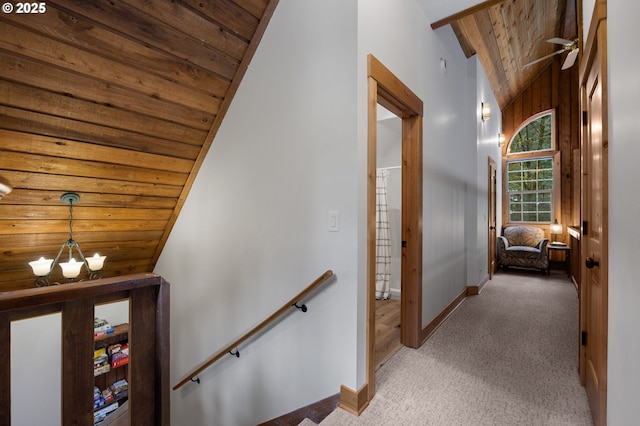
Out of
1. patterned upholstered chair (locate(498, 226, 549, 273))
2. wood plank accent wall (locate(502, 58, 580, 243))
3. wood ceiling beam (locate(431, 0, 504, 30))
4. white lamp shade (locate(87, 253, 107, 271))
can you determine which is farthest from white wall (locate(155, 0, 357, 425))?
wood plank accent wall (locate(502, 58, 580, 243))

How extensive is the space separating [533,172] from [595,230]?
5.61 meters

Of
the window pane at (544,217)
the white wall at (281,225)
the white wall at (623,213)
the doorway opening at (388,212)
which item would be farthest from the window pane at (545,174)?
the white wall at (281,225)

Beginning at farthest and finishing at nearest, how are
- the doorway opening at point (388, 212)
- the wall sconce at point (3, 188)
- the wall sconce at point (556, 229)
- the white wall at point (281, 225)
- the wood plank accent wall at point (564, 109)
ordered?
the wall sconce at point (556, 229)
the wood plank accent wall at point (564, 109)
the doorway opening at point (388, 212)
the white wall at point (281, 225)
the wall sconce at point (3, 188)

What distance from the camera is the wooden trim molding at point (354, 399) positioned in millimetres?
1716

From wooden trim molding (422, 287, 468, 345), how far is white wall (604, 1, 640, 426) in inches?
57.9

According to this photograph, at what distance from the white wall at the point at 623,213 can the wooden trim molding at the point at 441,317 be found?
1.47 m

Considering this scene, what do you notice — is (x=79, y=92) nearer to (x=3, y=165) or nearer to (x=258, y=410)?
(x=3, y=165)

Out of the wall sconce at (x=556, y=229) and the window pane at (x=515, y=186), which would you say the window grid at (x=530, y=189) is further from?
the wall sconce at (x=556, y=229)

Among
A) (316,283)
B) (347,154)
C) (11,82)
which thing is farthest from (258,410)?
(11,82)

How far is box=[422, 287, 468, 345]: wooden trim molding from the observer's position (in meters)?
2.67

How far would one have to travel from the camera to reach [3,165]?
87.1 inches

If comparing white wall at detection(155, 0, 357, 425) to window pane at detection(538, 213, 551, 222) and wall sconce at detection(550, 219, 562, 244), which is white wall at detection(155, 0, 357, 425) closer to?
wall sconce at detection(550, 219, 562, 244)

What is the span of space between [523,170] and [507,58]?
8.87 ft

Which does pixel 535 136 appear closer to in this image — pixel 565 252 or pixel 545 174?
pixel 545 174
